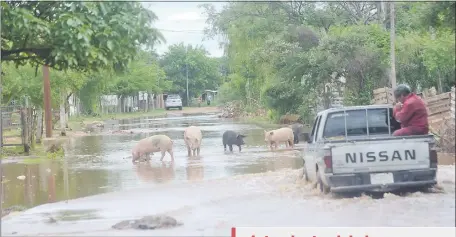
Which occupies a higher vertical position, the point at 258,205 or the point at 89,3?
the point at 89,3

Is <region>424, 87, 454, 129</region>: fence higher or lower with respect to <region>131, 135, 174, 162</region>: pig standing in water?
higher

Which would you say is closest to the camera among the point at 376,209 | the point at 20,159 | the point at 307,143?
the point at 376,209

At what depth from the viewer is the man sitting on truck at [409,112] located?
769 cm

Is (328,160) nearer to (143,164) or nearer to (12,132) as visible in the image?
(143,164)

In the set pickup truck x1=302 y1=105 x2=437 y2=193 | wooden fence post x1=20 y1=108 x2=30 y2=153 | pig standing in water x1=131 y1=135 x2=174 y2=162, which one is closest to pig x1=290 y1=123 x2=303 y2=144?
pickup truck x1=302 y1=105 x2=437 y2=193

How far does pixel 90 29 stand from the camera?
6297 mm

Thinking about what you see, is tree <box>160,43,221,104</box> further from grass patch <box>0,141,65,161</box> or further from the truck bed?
grass patch <box>0,141,65,161</box>

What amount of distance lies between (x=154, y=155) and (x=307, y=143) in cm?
271

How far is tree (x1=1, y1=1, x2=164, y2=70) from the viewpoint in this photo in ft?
20.6

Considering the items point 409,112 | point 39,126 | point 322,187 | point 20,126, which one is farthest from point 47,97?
point 409,112

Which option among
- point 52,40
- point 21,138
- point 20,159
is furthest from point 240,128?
point 21,138

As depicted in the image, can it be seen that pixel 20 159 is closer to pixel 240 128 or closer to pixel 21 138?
pixel 21 138

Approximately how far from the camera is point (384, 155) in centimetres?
751

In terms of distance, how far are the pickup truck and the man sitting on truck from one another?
0.09 m
